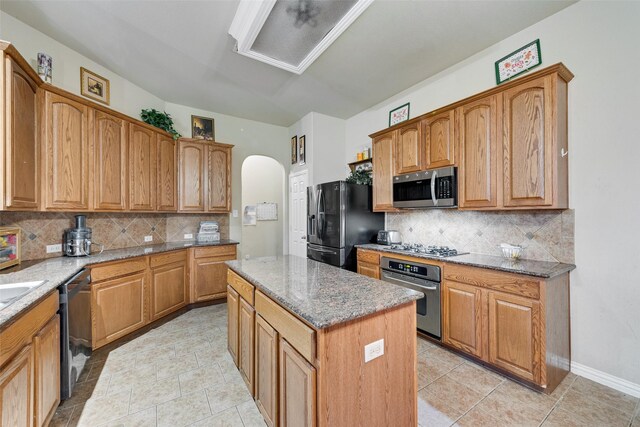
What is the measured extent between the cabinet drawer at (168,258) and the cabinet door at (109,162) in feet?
2.16

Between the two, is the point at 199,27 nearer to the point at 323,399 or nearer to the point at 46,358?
the point at 46,358

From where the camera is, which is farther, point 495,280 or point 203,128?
point 203,128

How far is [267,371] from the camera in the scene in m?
1.50

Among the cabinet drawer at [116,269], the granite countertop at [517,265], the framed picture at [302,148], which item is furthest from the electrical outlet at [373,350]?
the framed picture at [302,148]

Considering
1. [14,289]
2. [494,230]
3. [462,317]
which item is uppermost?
Result: [494,230]

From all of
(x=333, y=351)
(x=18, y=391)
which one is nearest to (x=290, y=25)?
(x=333, y=351)

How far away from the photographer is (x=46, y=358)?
1.52 meters

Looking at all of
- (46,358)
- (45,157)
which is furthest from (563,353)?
(45,157)

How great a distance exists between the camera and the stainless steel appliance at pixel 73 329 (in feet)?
5.87

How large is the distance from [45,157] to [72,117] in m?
0.46

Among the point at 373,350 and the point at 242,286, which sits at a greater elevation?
the point at 242,286

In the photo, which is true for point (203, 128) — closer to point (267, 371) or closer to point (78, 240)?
point (78, 240)

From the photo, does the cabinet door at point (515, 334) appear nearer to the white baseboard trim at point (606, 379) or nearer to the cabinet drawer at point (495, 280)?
the cabinet drawer at point (495, 280)

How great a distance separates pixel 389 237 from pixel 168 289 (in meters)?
2.87
